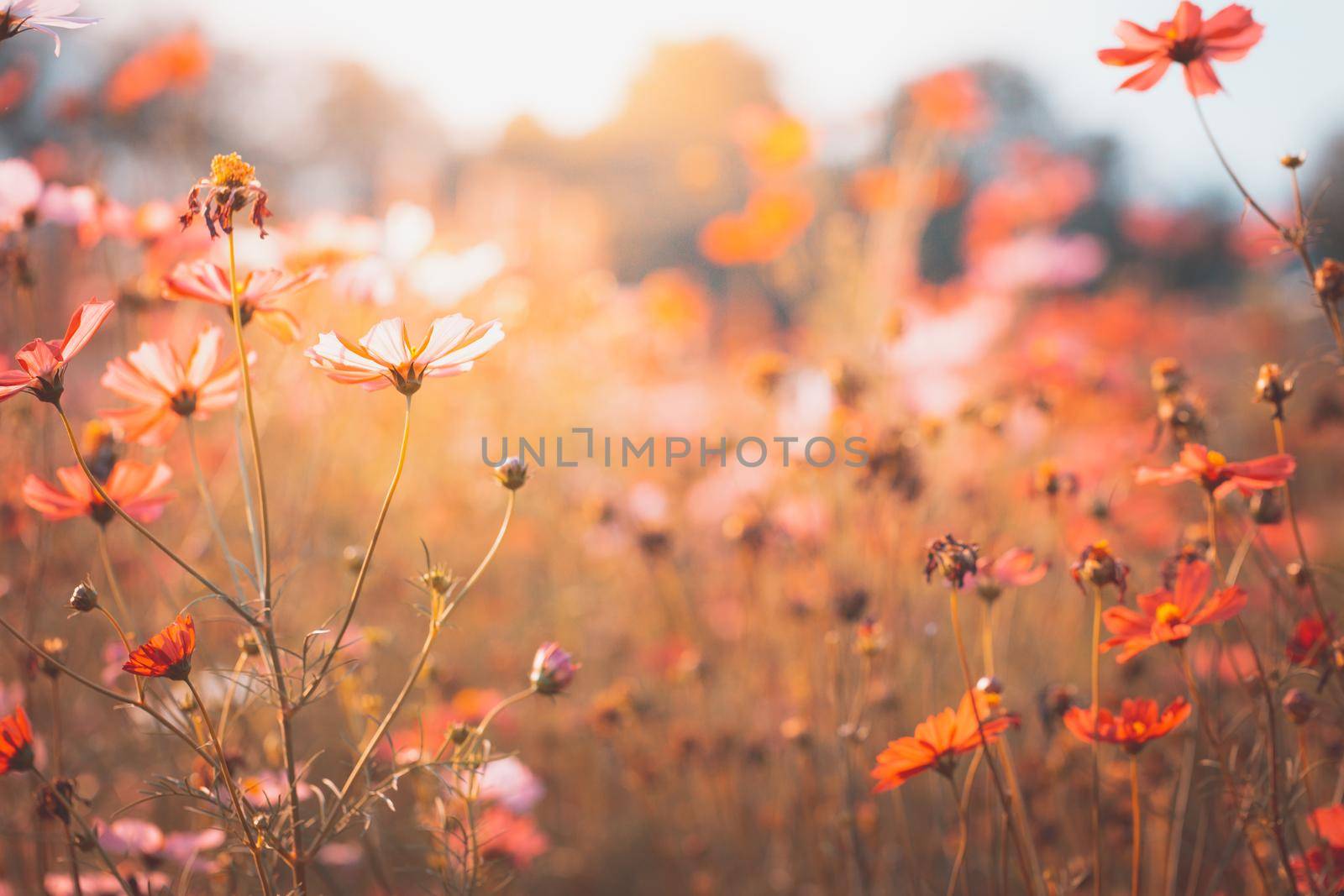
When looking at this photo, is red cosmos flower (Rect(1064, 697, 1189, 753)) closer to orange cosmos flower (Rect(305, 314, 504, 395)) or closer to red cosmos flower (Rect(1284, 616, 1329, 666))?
red cosmos flower (Rect(1284, 616, 1329, 666))

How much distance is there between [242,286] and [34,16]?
0.23 metres

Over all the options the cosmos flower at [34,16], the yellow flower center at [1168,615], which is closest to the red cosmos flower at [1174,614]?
the yellow flower center at [1168,615]

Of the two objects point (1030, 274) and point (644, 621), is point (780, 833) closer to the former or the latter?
point (644, 621)

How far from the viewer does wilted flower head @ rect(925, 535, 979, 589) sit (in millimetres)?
723

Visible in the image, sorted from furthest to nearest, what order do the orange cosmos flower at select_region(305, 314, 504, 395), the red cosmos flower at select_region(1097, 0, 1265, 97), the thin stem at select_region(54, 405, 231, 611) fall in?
the red cosmos flower at select_region(1097, 0, 1265, 97)
the orange cosmos flower at select_region(305, 314, 504, 395)
the thin stem at select_region(54, 405, 231, 611)

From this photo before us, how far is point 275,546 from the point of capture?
146 centimetres

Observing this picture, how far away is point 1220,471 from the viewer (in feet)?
2.32

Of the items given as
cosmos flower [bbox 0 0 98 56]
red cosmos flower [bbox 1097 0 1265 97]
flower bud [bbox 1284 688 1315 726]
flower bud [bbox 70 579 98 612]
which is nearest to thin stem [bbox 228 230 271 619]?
flower bud [bbox 70 579 98 612]

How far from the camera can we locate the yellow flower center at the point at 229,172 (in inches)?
25.5

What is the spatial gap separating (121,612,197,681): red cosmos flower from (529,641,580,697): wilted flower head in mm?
256

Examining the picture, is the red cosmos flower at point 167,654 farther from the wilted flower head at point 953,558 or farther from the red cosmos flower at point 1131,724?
the red cosmos flower at point 1131,724

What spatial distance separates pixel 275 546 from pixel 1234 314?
4.06 m

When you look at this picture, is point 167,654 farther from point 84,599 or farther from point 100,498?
point 100,498

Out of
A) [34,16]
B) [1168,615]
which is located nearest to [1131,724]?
[1168,615]
